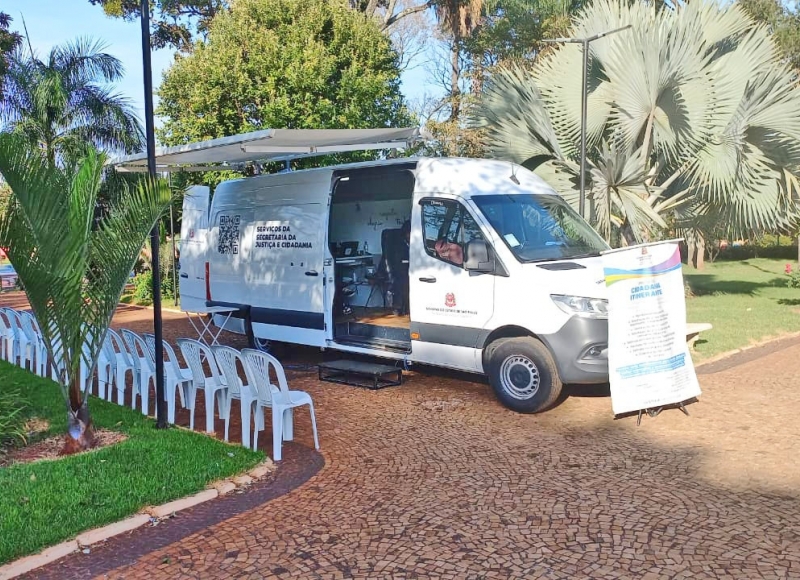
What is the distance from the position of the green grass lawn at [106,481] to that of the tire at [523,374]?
2.69 m

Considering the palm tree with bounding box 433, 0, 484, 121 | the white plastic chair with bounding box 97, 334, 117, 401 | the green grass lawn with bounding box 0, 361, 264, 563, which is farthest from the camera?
the palm tree with bounding box 433, 0, 484, 121

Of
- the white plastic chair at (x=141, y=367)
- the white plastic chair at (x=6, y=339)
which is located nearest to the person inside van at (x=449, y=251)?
the white plastic chair at (x=141, y=367)

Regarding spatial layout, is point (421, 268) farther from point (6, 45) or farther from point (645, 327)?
point (6, 45)

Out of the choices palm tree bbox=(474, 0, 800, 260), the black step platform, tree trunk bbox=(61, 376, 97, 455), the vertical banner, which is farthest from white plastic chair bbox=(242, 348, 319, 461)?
palm tree bbox=(474, 0, 800, 260)

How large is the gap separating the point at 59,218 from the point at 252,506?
9.26ft

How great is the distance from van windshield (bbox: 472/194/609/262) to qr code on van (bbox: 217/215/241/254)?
4552 millimetres

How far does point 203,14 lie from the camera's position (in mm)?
25234

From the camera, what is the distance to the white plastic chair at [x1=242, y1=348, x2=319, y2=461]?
5992 millimetres

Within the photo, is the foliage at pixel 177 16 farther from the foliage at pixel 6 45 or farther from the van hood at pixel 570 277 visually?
the van hood at pixel 570 277

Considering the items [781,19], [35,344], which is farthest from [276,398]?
[781,19]

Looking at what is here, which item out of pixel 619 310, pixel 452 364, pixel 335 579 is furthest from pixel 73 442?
pixel 619 310

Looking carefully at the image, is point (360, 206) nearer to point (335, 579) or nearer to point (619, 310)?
point (619, 310)

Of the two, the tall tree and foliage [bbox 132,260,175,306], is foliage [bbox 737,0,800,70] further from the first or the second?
foliage [bbox 132,260,175,306]

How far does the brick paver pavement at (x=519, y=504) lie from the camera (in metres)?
4.10
